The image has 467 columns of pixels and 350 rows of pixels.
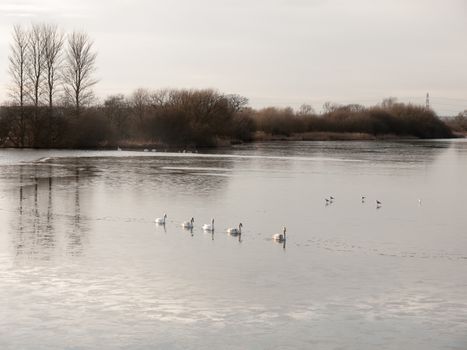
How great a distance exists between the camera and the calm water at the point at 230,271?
29.0 feet

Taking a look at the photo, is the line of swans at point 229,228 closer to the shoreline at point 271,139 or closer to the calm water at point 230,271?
the calm water at point 230,271

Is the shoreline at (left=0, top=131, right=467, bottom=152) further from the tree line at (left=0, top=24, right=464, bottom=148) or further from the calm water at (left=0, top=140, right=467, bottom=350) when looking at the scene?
the calm water at (left=0, top=140, right=467, bottom=350)

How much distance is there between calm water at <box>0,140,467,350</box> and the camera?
8852 mm

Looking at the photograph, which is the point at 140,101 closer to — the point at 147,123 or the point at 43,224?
the point at 147,123

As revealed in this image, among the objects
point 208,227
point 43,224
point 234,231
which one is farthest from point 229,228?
point 43,224

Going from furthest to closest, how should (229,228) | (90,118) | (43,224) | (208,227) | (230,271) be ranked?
(90,118) → (43,224) → (229,228) → (208,227) → (230,271)

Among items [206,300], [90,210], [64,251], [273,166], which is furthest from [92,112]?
[206,300]

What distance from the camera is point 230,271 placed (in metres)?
12.3

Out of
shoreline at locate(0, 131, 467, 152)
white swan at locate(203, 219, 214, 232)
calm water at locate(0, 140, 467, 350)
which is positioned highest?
shoreline at locate(0, 131, 467, 152)

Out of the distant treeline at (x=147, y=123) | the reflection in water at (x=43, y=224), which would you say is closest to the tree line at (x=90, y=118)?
the distant treeline at (x=147, y=123)

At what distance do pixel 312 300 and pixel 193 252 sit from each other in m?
4.11

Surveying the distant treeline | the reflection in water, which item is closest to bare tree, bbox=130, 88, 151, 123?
the distant treeline

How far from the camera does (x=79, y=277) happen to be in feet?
38.1

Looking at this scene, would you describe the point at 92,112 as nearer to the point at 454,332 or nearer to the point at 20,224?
the point at 20,224
